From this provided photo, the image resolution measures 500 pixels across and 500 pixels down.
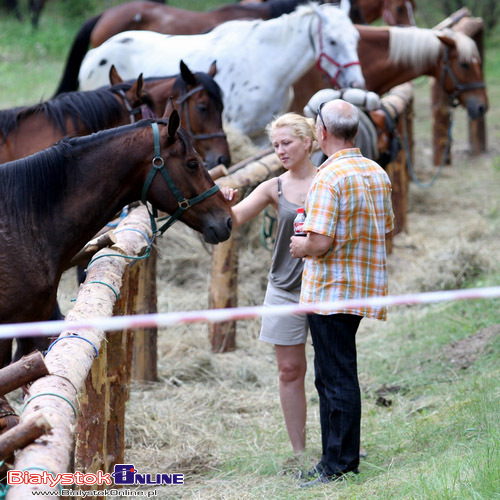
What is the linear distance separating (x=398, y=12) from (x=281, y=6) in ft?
13.3

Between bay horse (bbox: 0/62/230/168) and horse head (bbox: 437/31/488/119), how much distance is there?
4810 mm

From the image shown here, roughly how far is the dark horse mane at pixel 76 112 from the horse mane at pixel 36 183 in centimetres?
150

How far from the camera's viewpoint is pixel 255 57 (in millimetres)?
7441

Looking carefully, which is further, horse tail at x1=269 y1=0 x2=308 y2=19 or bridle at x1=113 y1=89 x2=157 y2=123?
horse tail at x1=269 y1=0 x2=308 y2=19

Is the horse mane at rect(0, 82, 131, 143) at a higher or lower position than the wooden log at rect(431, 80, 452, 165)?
lower

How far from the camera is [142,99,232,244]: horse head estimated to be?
356 cm

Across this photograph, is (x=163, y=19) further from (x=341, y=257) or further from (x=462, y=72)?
(x=341, y=257)

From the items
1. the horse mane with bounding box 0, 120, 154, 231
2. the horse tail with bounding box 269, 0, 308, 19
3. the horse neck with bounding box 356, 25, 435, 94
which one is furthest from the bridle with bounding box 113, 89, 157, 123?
the horse tail with bounding box 269, 0, 308, 19

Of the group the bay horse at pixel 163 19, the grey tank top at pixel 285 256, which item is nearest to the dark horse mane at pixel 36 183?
the grey tank top at pixel 285 256

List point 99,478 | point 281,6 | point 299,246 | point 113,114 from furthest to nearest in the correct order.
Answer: point 281,6 → point 113,114 → point 299,246 → point 99,478

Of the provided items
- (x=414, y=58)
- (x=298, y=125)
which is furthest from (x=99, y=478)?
(x=414, y=58)

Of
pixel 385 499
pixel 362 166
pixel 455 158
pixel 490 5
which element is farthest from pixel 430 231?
pixel 490 5

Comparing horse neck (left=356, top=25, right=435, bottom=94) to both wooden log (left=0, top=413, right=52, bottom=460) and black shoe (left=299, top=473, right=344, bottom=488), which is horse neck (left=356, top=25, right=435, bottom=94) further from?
wooden log (left=0, top=413, right=52, bottom=460)

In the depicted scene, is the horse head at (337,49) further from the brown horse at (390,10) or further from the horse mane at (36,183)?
the brown horse at (390,10)
